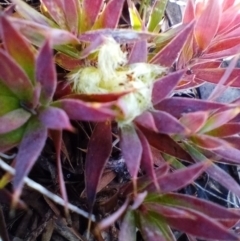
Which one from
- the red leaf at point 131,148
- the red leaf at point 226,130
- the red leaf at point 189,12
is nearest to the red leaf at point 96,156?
the red leaf at point 131,148

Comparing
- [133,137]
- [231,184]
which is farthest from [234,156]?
[133,137]

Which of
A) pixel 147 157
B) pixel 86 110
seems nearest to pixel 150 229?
pixel 147 157

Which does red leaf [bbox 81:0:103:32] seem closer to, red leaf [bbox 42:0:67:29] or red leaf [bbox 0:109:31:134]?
red leaf [bbox 42:0:67:29]

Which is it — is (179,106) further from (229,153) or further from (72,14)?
(72,14)

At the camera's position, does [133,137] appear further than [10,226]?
No

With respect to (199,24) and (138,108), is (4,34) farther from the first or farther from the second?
(199,24)

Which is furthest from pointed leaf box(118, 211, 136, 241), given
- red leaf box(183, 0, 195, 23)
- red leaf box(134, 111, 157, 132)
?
red leaf box(183, 0, 195, 23)
